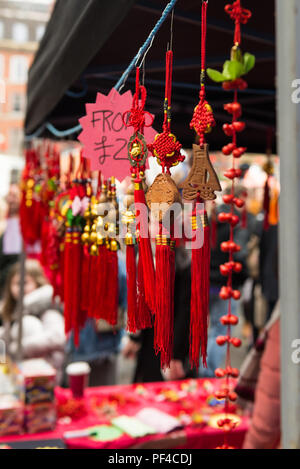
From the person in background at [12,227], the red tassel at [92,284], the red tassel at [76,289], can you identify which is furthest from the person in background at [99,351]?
the red tassel at [92,284]

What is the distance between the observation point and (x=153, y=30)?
2.38ft

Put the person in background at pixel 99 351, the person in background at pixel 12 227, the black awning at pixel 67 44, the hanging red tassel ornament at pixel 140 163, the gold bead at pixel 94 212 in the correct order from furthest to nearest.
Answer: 1. the person in background at pixel 12 227
2. the person in background at pixel 99 351
3. the gold bead at pixel 94 212
4. the black awning at pixel 67 44
5. the hanging red tassel ornament at pixel 140 163

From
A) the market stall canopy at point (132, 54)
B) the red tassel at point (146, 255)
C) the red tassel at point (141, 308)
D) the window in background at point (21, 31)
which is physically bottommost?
the red tassel at point (141, 308)

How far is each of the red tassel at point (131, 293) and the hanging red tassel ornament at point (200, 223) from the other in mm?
117

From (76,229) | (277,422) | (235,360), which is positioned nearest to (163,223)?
(76,229)

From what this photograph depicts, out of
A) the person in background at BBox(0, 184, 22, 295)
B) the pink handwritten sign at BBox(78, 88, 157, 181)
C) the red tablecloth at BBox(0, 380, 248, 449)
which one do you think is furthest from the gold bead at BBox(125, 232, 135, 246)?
the person in background at BBox(0, 184, 22, 295)

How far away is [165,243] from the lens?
2.01ft

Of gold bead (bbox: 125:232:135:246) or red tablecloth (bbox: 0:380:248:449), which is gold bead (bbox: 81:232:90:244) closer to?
gold bead (bbox: 125:232:135:246)

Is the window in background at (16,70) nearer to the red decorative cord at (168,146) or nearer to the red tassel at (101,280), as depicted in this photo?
the red tassel at (101,280)

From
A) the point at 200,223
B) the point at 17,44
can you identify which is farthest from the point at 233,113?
the point at 17,44

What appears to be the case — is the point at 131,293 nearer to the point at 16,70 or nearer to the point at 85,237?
the point at 85,237

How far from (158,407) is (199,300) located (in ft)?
4.36

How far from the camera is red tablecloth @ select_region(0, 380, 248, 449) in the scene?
1462 mm

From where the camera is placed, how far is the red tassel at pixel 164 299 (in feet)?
1.97
